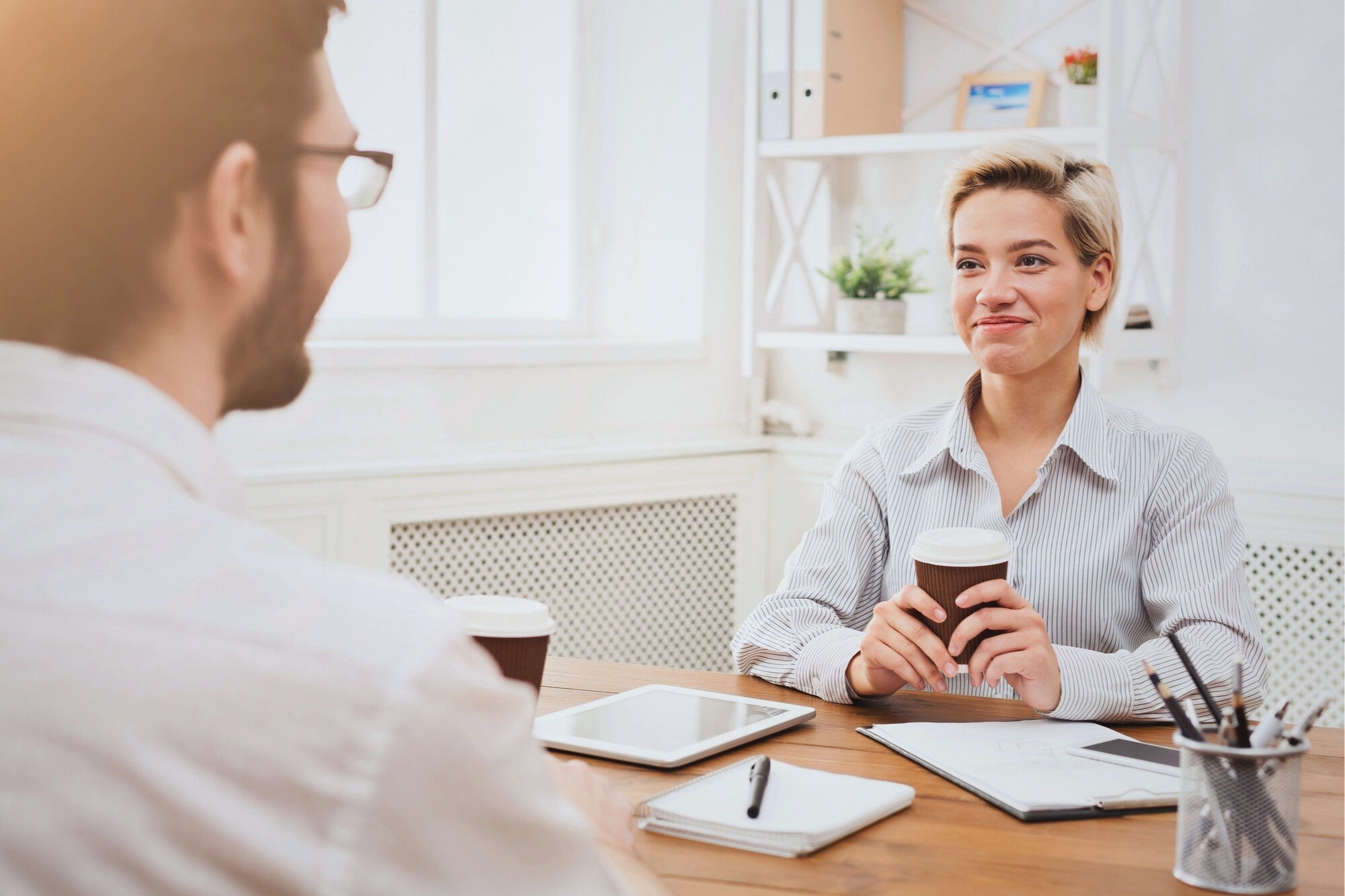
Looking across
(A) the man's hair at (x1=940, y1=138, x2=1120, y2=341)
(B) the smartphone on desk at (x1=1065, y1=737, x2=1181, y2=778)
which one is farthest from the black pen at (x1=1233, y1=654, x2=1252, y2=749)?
(A) the man's hair at (x1=940, y1=138, x2=1120, y2=341)

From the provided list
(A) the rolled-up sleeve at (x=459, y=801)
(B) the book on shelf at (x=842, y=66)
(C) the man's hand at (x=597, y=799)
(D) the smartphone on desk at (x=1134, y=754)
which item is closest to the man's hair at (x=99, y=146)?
(A) the rolled-up sleeve at (x=459, y=801)

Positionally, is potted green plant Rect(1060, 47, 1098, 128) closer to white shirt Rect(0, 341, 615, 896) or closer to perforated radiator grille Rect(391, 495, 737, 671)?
perforated radiator grille Rect(391, 495, 737, 671)

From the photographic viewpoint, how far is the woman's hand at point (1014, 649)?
1325 millimetres

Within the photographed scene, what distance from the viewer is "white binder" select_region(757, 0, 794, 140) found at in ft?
9.76

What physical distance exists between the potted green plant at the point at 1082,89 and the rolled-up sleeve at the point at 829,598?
1215 mm

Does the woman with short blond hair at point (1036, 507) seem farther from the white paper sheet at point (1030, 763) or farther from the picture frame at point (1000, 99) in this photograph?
the picture frame at point (1000, 99)

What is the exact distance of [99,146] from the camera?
61 cm

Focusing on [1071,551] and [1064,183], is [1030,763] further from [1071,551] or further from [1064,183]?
[1064,183]

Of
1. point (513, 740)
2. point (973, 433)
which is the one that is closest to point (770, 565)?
point (973, 433)

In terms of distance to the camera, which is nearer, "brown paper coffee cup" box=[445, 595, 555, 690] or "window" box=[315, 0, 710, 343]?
"brown paper coffee cup" box=[445, 595, 555, 690]

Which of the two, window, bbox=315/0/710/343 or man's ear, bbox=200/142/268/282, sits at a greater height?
window, bbox=315/0/710/343

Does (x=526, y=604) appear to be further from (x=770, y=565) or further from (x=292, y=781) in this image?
(x=770, y=565)

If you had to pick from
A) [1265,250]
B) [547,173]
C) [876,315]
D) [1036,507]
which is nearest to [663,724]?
[1036,507]

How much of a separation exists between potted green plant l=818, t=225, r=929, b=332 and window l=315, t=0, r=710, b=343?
394 mm
